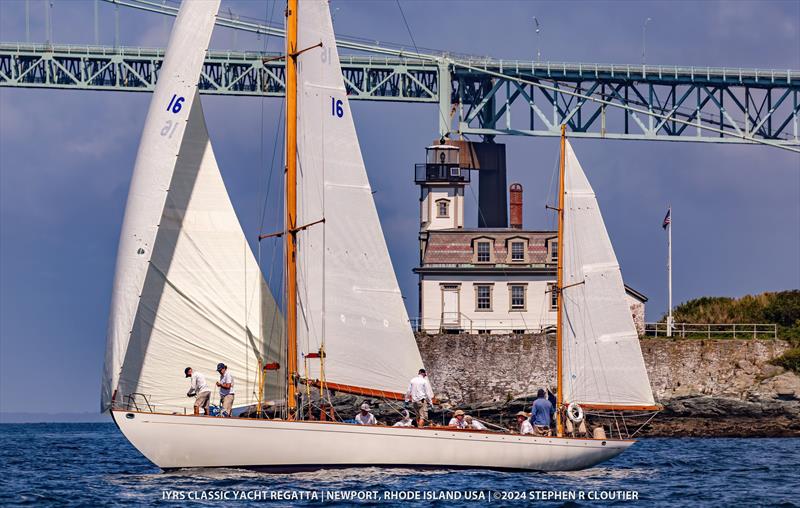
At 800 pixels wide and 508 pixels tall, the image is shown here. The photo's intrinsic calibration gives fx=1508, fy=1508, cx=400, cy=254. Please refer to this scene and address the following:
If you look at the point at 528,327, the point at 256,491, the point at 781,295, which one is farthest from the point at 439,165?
the point at 256,491

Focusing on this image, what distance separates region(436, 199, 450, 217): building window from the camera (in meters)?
64.9

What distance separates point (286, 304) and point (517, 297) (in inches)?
1223

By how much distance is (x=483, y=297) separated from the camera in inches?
2331

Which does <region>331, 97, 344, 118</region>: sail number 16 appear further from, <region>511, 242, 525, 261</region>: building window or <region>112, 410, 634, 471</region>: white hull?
<region>511, 242, 525, 261</region>: building window

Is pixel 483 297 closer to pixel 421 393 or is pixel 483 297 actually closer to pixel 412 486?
pixel 421 393

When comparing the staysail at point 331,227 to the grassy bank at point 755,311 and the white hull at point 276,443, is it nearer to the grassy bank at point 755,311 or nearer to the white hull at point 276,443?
the white hull at point 276,443

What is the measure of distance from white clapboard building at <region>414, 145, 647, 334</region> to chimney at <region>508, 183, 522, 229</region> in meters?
3.90

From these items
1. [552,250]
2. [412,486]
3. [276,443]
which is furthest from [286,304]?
[552,250]

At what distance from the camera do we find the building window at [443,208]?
64875mm

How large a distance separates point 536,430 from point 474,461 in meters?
1.75

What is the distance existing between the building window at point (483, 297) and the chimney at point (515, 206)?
572cm

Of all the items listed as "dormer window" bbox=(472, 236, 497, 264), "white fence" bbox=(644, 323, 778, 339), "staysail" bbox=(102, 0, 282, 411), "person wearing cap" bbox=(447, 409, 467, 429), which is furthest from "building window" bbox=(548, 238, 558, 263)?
"staysail" bbox=(102, 0, 282, 411)

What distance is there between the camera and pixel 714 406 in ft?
171

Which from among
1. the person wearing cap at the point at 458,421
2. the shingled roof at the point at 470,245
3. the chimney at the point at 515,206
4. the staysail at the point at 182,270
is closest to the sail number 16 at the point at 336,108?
the staysail at the point at 182,270
